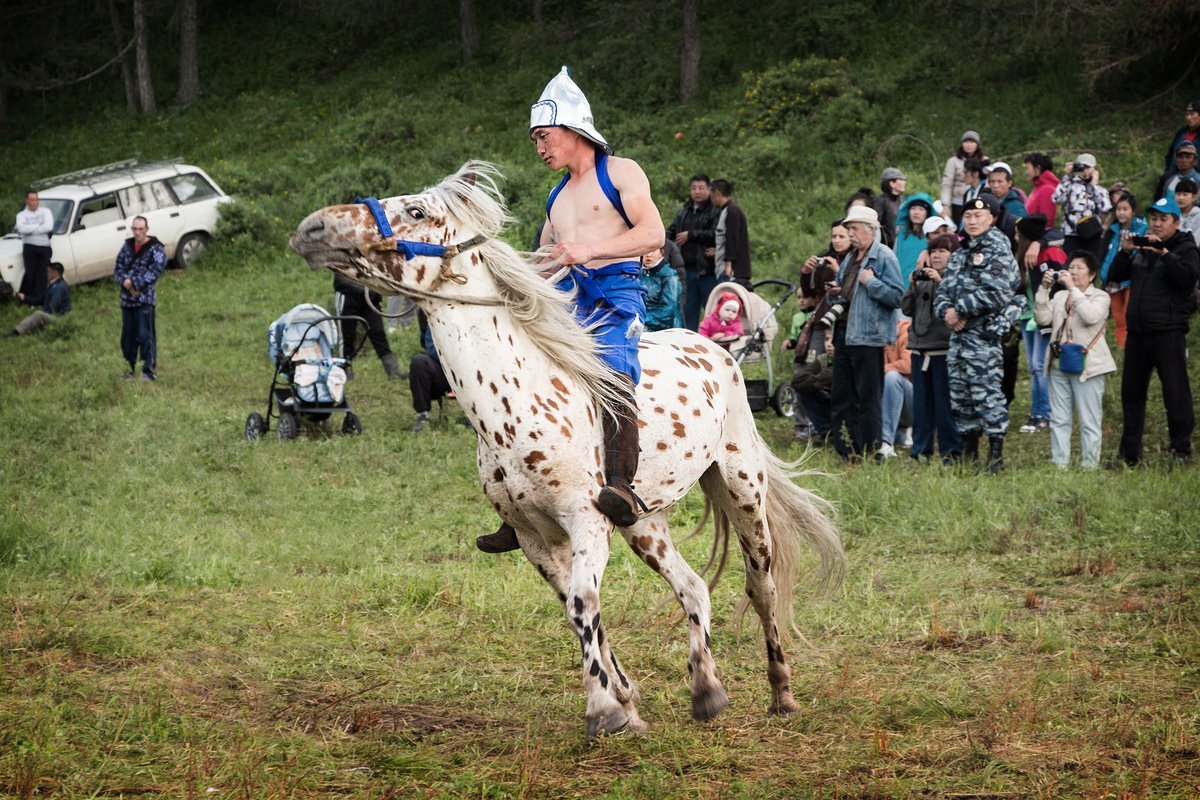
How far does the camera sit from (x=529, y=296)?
5258 millimetres

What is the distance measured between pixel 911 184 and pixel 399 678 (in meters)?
16.8

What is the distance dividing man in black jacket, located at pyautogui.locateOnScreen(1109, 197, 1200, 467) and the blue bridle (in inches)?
291

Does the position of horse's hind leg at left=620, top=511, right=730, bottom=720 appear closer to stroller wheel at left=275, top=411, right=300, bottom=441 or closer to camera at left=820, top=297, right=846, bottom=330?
camera at left=820, top=297, right=846, bottom=330

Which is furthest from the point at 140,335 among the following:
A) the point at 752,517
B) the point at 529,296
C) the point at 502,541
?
the point at 529,296

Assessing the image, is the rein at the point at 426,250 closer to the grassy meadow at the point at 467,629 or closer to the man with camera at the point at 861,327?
the grassy meadow at the point at 467,629

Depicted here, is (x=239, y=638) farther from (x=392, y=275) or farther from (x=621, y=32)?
(x=621, y=32)

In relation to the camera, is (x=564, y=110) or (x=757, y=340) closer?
(x=564, y=110)

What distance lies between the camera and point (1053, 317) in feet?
36.9

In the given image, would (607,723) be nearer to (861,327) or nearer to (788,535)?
(788,535)

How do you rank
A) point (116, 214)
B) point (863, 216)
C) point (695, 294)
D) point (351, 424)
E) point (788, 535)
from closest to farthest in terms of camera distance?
point (788, 535) < point (863, 216) < point (351, 424) < point (695, 294) < point (116, 214)

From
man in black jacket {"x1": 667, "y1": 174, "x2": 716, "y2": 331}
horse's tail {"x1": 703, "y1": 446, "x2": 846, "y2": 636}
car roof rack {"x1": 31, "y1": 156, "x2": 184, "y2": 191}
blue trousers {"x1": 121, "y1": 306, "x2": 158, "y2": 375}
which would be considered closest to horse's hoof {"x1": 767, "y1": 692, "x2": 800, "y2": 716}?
horse's tail {"x1": 703, "y1": 446, "x2": 846, "y2": 636}

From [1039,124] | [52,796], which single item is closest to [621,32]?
[1039,124]

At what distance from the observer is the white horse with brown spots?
5.05m

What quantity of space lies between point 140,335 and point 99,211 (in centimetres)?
753
